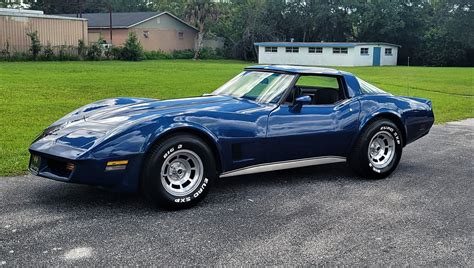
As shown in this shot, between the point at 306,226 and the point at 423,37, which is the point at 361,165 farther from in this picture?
the point at 423,37

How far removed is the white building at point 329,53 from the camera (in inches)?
2111

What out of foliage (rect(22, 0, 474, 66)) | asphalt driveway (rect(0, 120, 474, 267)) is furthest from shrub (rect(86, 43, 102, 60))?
asphalt driveway (rect(0, 120, 474, 267))

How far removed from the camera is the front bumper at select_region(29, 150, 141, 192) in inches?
180

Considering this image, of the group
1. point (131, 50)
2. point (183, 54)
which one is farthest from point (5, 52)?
point (183, 54)

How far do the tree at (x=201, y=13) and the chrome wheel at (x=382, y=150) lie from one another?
2351 inches

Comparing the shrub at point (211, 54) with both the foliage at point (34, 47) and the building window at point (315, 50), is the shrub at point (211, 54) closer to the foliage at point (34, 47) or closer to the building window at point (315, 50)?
the building window at point (315, 50)

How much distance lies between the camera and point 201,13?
66.6 metres

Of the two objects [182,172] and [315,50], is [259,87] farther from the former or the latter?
[315,50]

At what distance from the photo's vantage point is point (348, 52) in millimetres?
53406

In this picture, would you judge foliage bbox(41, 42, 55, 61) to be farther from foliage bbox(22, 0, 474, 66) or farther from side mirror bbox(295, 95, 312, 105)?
side mirror bbox(295, 95, 312, 105)

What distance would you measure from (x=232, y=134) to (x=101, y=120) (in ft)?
4.29

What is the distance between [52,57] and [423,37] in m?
41.6

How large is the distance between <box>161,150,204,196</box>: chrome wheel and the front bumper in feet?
0.96

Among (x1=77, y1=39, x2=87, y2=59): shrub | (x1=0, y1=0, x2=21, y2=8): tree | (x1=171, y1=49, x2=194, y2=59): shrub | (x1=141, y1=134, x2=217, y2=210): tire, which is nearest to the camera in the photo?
(x1=141, y1=134, x2=217, y2=210): tire
